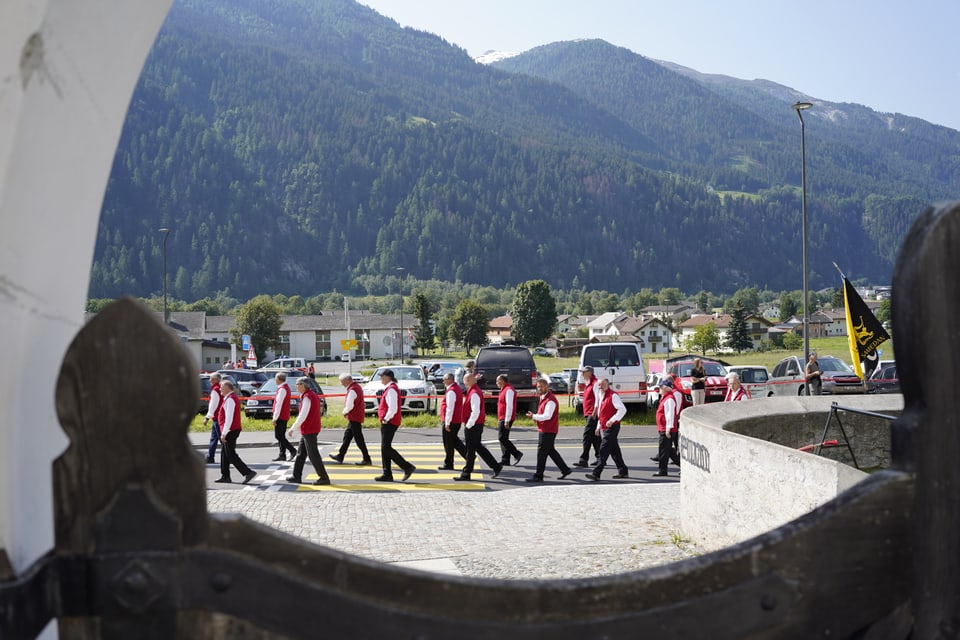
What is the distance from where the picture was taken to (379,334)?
132 m

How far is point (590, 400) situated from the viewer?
616 inches

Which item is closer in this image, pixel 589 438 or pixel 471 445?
pixel 471 445

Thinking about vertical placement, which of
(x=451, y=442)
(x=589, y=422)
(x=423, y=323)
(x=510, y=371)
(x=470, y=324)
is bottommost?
(x=451, y=442)

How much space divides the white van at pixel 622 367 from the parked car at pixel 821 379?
4713 millimetres

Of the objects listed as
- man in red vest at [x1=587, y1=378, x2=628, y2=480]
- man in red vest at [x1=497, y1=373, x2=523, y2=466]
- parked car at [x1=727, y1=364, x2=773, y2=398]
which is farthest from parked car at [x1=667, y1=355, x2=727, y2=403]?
man in red vest at [x1=587, y1=378, x2=628, y2=480]

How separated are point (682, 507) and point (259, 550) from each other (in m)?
8.18

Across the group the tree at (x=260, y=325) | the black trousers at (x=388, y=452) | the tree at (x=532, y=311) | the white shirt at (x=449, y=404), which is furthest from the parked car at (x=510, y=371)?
the tree at (x=532, y=311)

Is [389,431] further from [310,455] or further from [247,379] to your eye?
[247,379]

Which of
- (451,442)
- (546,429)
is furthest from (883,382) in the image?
(451,442)

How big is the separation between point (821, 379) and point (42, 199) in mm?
25740

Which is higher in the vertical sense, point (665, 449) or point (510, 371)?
point (510, 371)

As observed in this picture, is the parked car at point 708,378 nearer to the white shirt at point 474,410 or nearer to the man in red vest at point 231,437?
the white shirt at point 474,410

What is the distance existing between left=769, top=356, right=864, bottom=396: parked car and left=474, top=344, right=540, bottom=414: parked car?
7.71 metres

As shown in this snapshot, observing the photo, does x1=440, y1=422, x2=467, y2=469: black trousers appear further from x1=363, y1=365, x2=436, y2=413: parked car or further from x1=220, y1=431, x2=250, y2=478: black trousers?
x1=363, y1=365, x2=436, y2=413: parked car
